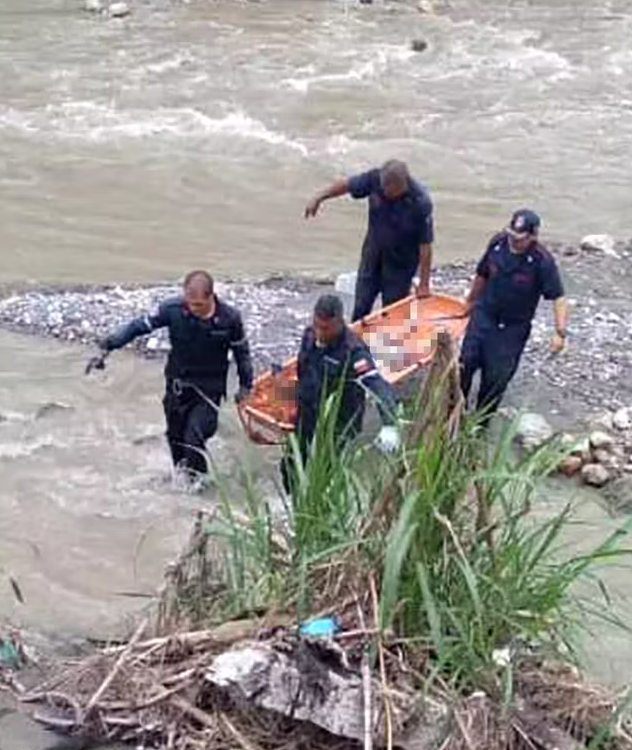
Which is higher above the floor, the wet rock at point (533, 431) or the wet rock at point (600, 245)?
the wet rock at point (600, 245)

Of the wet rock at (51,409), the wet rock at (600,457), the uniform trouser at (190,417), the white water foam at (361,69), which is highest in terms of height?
the white water foam at (361,69)

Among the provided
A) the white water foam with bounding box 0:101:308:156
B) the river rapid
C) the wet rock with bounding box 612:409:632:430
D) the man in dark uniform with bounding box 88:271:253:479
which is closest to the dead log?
the river rapid

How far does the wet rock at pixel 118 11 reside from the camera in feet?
82.0

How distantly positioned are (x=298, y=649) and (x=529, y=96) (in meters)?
16.3

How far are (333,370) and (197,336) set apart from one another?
37.6 inches

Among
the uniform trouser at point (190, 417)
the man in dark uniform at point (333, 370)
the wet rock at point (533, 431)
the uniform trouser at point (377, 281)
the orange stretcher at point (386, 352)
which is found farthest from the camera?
the uniform trouser at point (377, 281)

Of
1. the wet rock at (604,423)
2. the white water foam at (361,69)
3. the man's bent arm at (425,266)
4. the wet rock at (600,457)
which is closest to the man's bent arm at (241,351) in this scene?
the man's bent arm at (425,266)

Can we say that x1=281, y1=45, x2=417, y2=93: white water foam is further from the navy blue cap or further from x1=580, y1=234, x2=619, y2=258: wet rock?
the navy blue cap

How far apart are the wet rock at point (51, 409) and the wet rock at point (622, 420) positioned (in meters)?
3.34

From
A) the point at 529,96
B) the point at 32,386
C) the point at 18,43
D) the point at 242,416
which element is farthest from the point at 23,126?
the point at 242,416

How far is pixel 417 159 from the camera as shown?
18766 mm

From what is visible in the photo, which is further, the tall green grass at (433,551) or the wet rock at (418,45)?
the wet rock at (418,45)

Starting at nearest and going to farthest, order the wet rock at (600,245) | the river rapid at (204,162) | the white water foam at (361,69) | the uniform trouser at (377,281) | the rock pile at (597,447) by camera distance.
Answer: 1. the river rapid at (204,162)
2. the rock pile at (597,447)
3. the uniform trouser at (377,281)
4. the wet rock at (600,245)
5. the white water foam at (361,69)

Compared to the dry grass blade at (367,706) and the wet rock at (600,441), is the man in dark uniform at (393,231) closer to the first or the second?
the wet rock at (600,441)
